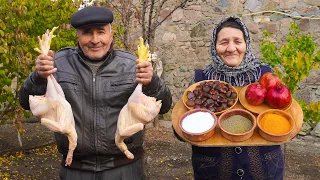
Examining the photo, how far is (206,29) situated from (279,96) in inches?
156

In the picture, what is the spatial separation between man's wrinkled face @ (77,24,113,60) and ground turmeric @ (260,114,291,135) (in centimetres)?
99

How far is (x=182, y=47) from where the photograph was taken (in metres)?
6.58

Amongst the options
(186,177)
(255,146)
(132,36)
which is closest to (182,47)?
(132,36)

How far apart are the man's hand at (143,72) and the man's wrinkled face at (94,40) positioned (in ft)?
0.89

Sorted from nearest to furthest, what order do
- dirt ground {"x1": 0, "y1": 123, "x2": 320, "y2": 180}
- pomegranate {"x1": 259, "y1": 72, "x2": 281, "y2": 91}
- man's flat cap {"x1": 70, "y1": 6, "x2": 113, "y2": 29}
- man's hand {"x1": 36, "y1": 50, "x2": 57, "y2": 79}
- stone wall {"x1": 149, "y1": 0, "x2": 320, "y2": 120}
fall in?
1. man's hand {"x1": 36, "y1": 50, "x2": 57, "y2": 79}
2. man's flat cap {"x1": 70, "y1": 6, "x2": 113, "y2": 29}
3. pomegranate {"x1": 259, "y1": 72, "x2": 281, "y2": 91}
4. dirt ground {"x1": 0, "y1": 123, "x2": 320, "y2": 180}
5. stone wall {"x1": 149, "y1": 0, "x2": 320, "y2": 120}

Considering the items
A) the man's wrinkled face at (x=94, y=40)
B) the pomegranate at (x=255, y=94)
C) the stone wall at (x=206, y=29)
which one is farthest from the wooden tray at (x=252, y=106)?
the stone wall at (x=206, y=29)

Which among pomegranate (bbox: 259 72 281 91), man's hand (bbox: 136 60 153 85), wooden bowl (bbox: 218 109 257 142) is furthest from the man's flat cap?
pomegranate (bbox: 259 72 281 91)

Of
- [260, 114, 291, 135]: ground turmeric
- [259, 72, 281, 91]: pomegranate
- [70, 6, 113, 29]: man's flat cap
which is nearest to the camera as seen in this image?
[70, 6, 113, 29]: man's flat cap

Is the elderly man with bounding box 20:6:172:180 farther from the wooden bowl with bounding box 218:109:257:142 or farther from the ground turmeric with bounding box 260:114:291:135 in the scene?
the ground turmeric with bounding box 260:114:291:135

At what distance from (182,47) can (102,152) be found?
4359mm

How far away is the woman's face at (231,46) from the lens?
2600 mm

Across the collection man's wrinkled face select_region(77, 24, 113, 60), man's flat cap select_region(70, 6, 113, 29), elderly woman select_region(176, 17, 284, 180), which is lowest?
elderly woman select_region(176, 17, 284, 180)

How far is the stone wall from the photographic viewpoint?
577 centimetres

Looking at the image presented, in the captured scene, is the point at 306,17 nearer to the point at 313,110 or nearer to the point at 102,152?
the point at 313,110
